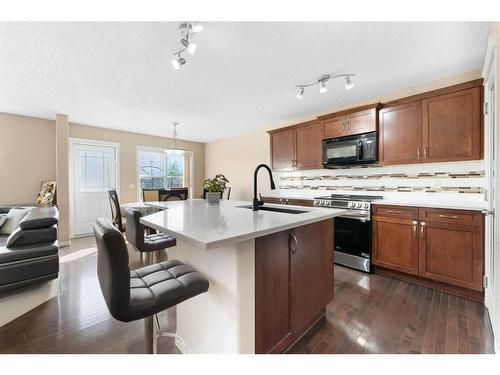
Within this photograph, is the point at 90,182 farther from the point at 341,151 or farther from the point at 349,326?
the point at 349,326

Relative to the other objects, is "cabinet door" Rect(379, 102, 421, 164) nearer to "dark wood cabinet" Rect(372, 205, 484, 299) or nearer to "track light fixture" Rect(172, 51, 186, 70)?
"dark wood cabinet" Rect(372, 205, 484, 299)

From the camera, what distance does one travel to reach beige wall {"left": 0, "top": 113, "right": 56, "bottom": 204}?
12.8ft

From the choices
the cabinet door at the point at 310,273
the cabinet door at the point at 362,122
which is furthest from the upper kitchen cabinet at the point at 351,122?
the cabinet door at the point at 310,273

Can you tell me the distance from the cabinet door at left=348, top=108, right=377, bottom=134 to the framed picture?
4.96 m

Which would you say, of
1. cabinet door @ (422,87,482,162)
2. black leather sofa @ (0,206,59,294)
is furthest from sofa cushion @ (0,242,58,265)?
cabinet door @ (422,87,482,162)

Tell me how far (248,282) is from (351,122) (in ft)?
9.35

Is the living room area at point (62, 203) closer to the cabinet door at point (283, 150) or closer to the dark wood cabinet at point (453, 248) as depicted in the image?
the cabinet door at point (283, 150)

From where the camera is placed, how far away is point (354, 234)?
9.74 ft

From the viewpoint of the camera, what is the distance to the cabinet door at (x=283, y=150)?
4.04 metres

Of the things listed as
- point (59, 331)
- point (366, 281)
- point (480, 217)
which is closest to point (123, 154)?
point (59, 331)

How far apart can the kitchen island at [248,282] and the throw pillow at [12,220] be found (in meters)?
2.88
